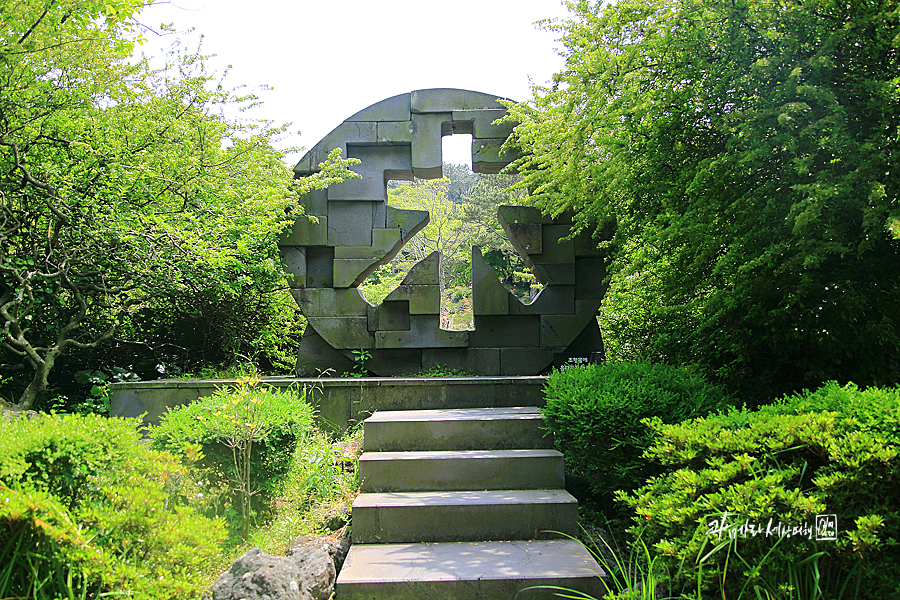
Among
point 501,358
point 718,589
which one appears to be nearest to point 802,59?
point 718,589

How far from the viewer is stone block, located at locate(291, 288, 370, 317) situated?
282 inches

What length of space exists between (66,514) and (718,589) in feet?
9.71

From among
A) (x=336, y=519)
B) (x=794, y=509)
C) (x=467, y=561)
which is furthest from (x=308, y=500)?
(x=794, y=509)

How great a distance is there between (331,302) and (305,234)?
0.95 metres

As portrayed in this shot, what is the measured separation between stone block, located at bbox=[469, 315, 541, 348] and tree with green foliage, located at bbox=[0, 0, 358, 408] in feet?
8.73

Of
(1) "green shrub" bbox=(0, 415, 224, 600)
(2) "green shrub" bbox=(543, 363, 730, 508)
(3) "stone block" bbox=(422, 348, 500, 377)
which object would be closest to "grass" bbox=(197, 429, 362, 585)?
(1) "green shrub" bbox=(0, 415, 224, 600)

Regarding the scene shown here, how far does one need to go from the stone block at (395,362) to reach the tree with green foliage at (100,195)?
176cm

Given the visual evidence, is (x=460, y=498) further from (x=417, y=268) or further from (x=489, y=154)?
(x=489, y=154)

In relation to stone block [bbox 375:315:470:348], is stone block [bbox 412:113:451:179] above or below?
above

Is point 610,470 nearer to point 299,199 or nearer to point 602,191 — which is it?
point 602,191

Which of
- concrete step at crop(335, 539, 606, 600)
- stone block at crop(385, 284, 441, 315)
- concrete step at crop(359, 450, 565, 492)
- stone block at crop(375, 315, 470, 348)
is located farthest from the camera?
stone block at crop(375, 315, 470, 348)

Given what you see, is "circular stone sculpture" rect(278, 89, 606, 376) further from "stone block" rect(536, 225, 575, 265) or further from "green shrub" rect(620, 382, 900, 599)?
A: "green shrub" rect(620, 382, 900, 599)

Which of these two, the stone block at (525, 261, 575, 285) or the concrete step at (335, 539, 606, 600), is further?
the stone block at (525, 261, 575, 285)

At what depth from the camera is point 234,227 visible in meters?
6.40
